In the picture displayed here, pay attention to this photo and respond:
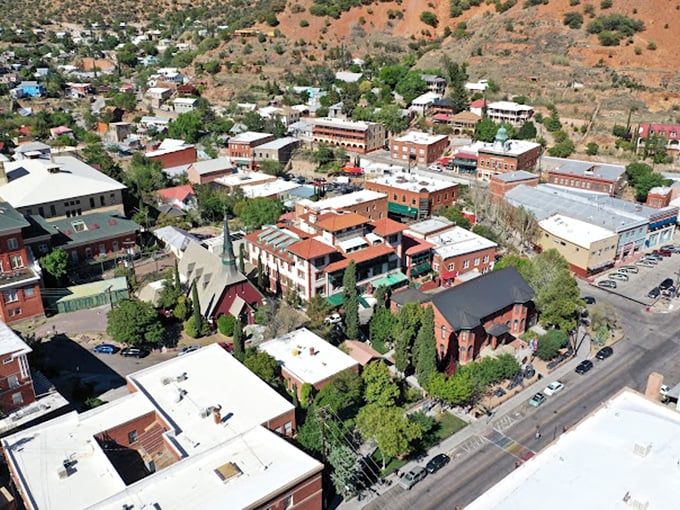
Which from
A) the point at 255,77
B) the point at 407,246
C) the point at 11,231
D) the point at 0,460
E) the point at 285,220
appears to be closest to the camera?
the point at 0,460

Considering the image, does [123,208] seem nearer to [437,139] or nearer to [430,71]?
[437,139]

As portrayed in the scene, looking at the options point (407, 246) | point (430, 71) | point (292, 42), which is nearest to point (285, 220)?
point (407, 246)

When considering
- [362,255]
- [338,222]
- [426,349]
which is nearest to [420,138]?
[338,222]

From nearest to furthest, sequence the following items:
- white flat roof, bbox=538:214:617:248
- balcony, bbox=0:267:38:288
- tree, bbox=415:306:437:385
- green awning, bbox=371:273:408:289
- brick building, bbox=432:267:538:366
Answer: tree, bbox=415:306:437:385 < brick building, bbox=432:267:538:366 < balcony, bbox=0:267:38:288 < green awning, bbox=371:273:408:289 < white flat roof, bbox=538:214:617:248

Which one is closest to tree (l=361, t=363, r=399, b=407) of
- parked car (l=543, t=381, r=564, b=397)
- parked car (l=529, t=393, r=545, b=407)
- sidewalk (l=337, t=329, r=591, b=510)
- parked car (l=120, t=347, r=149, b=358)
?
sidewalk (l=337, t=329, r=591, b=510)

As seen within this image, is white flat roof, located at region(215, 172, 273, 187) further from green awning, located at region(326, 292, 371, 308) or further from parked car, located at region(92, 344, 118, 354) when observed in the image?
parked car, located at region(92, 344, 118, 354)

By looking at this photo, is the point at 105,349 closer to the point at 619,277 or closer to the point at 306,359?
the point at 306,359
